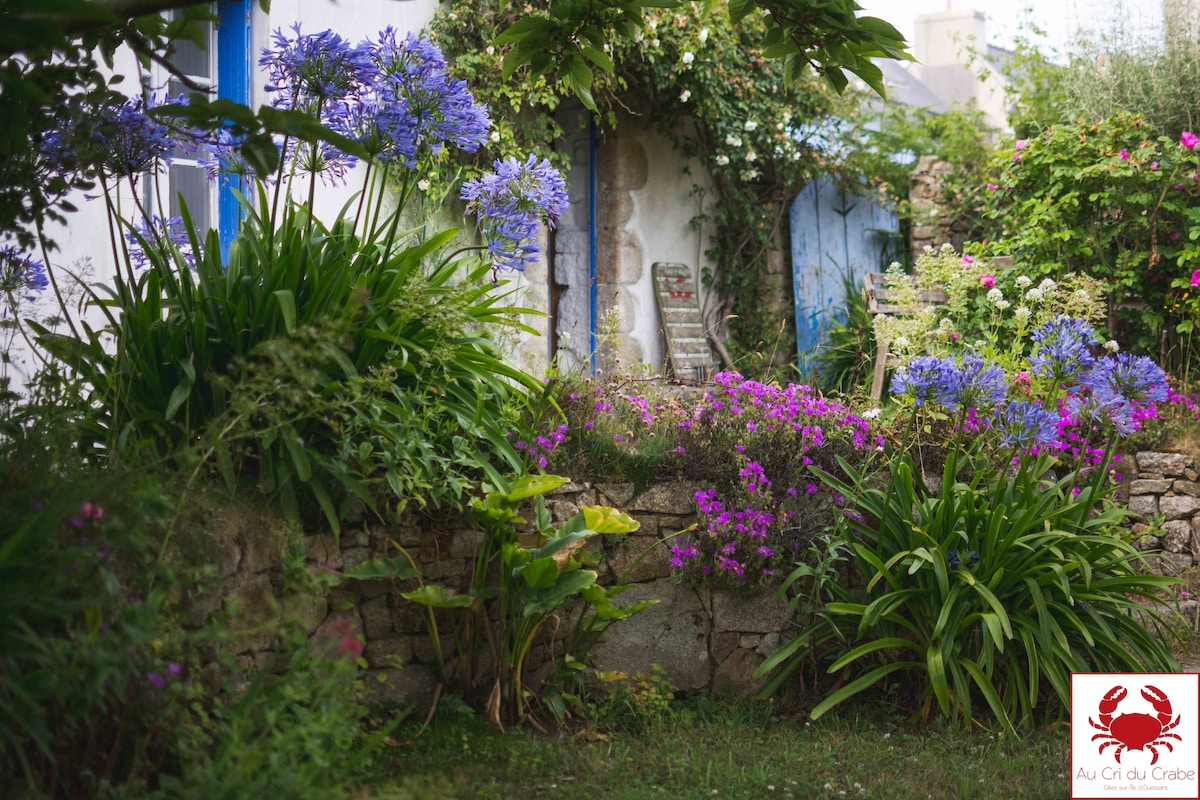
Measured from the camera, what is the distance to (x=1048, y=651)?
141 inches

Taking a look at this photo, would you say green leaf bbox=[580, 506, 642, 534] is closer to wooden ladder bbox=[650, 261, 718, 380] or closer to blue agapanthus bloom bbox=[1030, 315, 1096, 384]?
blue agapanthus bloom bbox=[1030, 315, 1096, 384]

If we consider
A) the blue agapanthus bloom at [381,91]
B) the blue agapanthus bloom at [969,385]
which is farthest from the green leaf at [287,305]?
the blue agapanthus bloom at [969,385]

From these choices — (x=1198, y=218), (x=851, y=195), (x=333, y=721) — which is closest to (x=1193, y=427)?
(x=1198, y=218)

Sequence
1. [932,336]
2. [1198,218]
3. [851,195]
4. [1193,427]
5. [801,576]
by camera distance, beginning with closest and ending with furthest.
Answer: [801,576] → [932,336] → [1193,427] → [1198,218] → [851,195]

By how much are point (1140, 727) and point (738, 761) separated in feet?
4.07

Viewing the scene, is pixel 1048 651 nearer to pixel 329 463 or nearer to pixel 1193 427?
pixel 329 463

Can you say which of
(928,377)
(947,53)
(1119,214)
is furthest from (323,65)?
(947,53)

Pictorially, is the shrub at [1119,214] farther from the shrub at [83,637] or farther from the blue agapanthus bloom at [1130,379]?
the shrub at [83,637]

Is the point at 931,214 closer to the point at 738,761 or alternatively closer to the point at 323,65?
the point at 738,761

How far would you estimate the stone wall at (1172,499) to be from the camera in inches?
212

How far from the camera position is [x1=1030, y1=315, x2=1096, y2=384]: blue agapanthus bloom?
3742 millimetres

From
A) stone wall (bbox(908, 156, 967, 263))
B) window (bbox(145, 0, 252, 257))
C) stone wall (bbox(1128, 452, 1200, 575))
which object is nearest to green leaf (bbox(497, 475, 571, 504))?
window (bbox(145, 0, 252, 257))

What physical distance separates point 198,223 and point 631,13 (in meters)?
2.86

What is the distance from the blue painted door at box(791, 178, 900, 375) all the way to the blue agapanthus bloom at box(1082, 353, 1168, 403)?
428 centimetres
